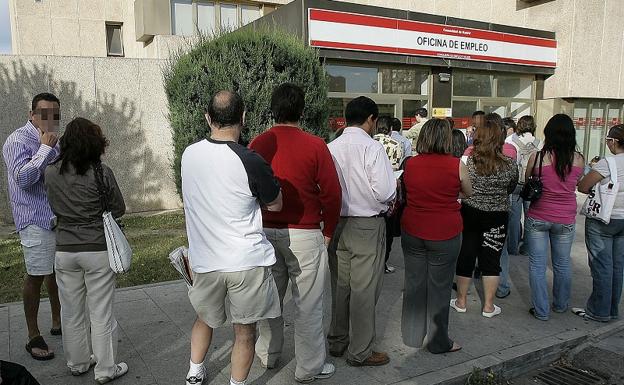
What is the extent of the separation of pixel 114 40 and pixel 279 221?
16081 millimetres

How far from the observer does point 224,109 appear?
8.89ft

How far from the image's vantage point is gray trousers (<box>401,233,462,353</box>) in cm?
375

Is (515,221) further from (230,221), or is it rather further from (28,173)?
(28,173)

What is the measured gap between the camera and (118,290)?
5.23m

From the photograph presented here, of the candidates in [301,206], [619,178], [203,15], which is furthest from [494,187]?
[203,15]

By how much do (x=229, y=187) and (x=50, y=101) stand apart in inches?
69.4

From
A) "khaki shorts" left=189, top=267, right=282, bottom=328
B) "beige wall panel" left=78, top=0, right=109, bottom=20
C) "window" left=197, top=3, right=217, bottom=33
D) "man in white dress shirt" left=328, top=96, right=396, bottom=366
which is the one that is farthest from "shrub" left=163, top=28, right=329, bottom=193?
"beige wall panel" left=78, top=0, right=109, bottom=20

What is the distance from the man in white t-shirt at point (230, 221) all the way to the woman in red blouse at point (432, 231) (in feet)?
4.53

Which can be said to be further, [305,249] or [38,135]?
[38,135]

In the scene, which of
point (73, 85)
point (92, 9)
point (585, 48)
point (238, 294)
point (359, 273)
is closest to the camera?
point (238, 294)

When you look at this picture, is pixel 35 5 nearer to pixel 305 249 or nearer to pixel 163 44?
pixel 163 44

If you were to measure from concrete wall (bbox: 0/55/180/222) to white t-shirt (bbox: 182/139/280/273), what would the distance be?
7002 millimetres

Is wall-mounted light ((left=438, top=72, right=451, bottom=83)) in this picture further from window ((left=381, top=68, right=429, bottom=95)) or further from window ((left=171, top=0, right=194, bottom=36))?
window ((left=171, top=0, right=194, bottom=36))

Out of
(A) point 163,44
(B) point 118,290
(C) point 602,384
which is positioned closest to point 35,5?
(A) point 163,44
